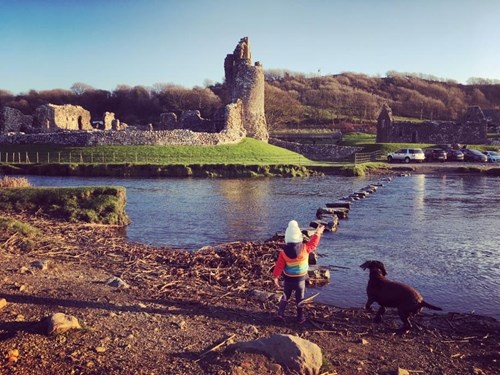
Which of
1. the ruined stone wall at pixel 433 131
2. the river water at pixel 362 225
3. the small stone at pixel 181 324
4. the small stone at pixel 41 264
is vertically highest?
the ruined stone wall at pixel 433 131

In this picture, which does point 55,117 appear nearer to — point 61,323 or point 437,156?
point 437,156

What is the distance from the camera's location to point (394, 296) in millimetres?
8594

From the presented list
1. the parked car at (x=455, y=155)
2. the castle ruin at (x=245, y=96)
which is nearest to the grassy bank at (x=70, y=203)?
the castle ruin at (x=245, y=96)

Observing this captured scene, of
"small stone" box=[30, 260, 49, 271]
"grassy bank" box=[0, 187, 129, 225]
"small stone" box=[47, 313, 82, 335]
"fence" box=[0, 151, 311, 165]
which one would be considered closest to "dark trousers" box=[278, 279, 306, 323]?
"small stone" box=[47, 313, 82, 335]

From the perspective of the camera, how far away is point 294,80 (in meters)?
170

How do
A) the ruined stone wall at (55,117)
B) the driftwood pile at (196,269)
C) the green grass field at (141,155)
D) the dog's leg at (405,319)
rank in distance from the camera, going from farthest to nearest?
1. the ruined stone wall at (55,117)
2. the green grass field at (141,155)
3. the driftwood pile at (196,269)
4. the dog's leg at (405,319)

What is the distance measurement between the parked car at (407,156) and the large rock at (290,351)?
48040mm

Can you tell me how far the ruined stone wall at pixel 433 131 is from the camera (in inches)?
2677

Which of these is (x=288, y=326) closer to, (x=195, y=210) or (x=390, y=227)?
(x=390, y=227)

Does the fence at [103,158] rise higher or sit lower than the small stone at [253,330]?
higher

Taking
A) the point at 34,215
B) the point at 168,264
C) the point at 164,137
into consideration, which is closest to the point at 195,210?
the point at 34,215

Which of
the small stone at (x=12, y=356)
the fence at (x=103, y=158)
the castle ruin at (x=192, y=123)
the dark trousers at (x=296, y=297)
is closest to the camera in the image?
the small stone at (x=12, y=356)

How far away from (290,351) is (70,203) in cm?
1318

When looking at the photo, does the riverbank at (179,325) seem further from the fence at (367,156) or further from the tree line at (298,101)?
the tree line at (298,101)
